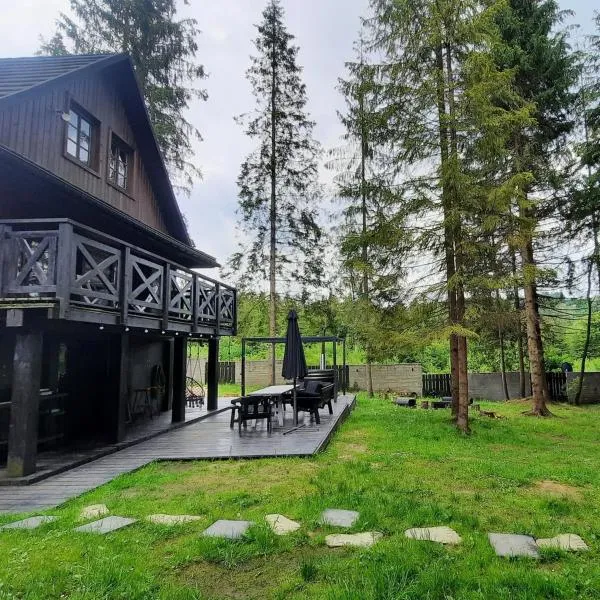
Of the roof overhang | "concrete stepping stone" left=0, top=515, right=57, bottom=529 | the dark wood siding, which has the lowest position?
"concrete stepping stone" left=0, top=515, right=57, bottom=529

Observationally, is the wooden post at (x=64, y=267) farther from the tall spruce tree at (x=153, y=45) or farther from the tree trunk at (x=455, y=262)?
the tall spruce tree at (x=153, y=45)

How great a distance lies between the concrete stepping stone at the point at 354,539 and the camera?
3.40 m

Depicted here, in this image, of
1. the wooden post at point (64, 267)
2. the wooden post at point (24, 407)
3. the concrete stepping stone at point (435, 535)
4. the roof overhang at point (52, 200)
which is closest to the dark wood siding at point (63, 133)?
the roof overhang at point (52, 200)

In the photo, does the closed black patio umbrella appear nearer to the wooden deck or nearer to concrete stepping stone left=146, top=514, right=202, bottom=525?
the wooden deck

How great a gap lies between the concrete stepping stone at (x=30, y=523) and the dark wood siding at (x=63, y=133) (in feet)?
18.0

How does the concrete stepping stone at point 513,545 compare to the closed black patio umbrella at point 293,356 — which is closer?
the concrete stepping stone at point 513,545

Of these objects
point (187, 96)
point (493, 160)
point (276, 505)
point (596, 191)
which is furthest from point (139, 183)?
point (596, 191)

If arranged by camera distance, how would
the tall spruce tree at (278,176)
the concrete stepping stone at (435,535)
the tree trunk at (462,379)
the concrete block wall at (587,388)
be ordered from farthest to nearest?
the tall spruce tree at (278,176) → the concrete block wall at (587,388) → the tree trunk at (462,379) → the concrete stepping stone at (435,535)

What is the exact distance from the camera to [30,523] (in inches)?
153

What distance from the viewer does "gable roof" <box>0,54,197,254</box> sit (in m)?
7.40

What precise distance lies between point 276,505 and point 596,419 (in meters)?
11.8

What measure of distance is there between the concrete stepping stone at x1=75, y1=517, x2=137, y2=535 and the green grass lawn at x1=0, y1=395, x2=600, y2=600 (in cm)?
11

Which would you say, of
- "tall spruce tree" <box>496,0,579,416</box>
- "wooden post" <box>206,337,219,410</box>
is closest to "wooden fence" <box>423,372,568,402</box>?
"tall spruce tree" <box>496,0,579,416</box>

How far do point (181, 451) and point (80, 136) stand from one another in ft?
20.9
